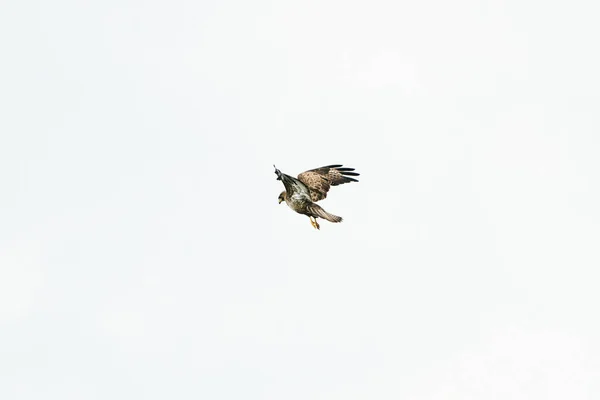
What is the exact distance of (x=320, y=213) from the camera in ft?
116

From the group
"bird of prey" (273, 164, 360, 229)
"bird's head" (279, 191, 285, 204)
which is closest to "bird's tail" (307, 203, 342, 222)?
"bird of prey" (273, 164, 360, 229)

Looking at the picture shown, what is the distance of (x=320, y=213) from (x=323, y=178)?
216cm

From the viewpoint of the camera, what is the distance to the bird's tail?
113 ft

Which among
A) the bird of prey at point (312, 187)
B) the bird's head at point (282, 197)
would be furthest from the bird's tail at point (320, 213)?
the bird's head at point (282, 197)

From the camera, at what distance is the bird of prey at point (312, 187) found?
35.2 metres

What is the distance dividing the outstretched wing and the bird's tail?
0.61m

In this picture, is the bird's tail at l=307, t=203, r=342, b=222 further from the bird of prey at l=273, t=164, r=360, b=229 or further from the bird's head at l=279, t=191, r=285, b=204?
the bird's head at l=279, t=191, r=285, b=204

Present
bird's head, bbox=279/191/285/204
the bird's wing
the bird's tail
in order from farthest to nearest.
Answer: bird's head, bbox=279/191/285/204 < the bird's wing < the bird's tail

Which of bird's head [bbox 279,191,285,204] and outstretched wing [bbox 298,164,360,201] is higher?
outstretched wing [bbox 298,164,360,201]

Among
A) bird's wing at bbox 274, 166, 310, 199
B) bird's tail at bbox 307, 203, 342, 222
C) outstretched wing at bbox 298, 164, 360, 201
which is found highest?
outstretched wing at bbox 298, 164, 360, 201

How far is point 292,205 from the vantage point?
35.8 m

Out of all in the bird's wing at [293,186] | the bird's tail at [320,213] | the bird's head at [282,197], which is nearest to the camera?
the bird's tail at [320,213]

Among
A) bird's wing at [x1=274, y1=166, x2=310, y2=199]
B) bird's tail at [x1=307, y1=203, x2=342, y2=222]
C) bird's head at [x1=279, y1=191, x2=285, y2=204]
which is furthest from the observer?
bird's head at [x1=279, y1=191, x2=285, y2=204]

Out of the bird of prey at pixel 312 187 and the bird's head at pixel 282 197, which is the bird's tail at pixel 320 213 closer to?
the bird of prey at pixel 312 187
